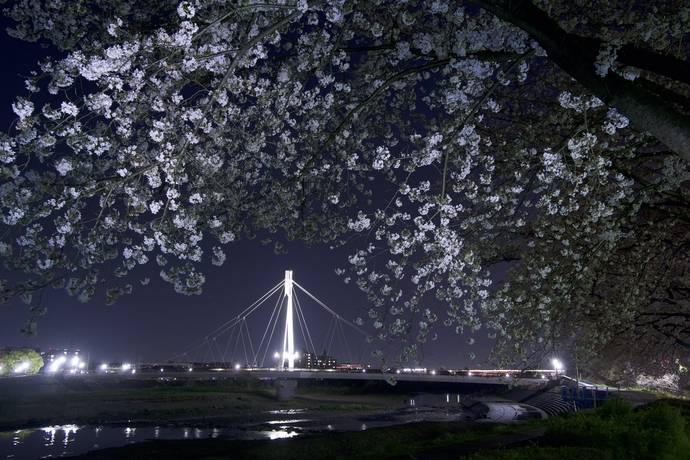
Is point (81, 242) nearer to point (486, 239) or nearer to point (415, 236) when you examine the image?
point (415, 236)

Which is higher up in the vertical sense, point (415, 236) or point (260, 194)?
point (260, 194)

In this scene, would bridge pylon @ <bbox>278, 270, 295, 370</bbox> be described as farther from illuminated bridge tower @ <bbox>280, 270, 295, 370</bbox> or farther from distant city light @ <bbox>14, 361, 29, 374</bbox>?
distant city light @ <bbox>14, 361, 29, 374</bbox>

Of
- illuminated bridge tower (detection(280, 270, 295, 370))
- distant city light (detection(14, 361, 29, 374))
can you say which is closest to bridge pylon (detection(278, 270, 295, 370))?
illuminated bridge tower (detection(280, 270, 295, 370))

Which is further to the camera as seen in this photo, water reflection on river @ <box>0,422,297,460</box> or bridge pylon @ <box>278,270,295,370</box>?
bridge pylon @ <box>278,270,295,370</box>

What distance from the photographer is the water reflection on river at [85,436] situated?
23281 mm

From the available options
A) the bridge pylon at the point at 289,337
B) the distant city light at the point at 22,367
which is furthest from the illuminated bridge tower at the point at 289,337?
the distant city light at the point at 22,367

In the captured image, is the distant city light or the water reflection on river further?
the distant city light

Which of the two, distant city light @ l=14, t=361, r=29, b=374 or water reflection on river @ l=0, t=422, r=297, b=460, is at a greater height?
distant city light @ l=14, t=361, r=29, b=374

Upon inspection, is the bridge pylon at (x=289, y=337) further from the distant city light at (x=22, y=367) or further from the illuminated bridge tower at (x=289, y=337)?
the distant city light at (x=22, y=367)

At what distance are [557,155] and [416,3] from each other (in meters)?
2.65

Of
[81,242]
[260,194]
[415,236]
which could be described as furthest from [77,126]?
[415,236]

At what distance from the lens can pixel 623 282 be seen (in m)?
11.0

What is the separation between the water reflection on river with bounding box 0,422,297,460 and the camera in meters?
23.3

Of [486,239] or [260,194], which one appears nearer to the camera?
[260,194]
